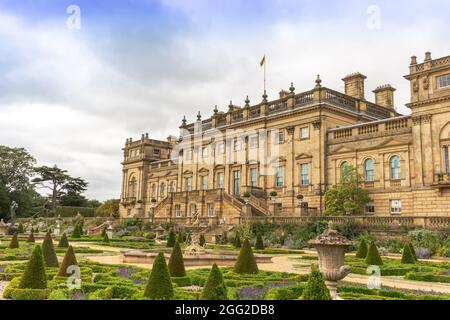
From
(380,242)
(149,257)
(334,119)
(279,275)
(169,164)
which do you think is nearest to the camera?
(279,275)

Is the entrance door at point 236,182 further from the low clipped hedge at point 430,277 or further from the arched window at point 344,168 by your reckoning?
the low clipped hedge at point 430,277

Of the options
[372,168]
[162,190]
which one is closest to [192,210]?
[162,190]

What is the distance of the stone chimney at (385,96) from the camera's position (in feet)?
148

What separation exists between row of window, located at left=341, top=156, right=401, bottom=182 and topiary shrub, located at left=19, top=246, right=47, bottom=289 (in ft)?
95.5

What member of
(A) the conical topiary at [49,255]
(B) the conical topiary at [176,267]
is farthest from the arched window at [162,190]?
(B) the conical topiary at [176,267]

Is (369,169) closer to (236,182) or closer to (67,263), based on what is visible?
(236,182)

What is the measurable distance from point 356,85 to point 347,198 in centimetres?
1346

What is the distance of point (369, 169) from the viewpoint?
35.9 m

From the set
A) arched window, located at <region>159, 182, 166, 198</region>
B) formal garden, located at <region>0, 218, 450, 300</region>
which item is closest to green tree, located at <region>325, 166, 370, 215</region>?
formal garden, located at <region>0, 218, 450, 300</region>

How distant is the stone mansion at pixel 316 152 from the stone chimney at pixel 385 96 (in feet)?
0.33
